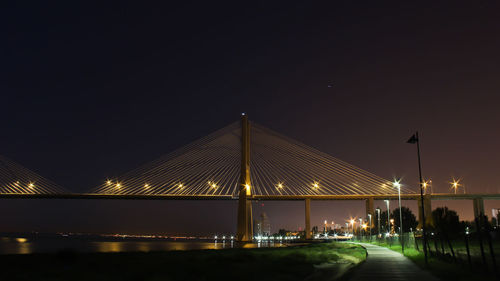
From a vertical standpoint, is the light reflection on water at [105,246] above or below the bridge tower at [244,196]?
below

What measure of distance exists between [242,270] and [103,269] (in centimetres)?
562

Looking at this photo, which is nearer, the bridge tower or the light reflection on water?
the light reflection on water

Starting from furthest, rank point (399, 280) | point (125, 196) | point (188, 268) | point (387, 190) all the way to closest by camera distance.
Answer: point (387, 190) < point (125, 196) < point (188, 268) < point (399, 280)

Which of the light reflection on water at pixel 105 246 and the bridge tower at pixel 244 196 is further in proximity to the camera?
the bridge tower at pixel 244 196

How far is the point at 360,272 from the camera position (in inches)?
774

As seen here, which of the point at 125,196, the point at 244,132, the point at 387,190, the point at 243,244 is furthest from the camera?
the point at 387,190

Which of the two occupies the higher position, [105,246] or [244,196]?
[244,196]

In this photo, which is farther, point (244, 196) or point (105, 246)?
point (105, 246)

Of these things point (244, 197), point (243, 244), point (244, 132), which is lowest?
point (243, 244)

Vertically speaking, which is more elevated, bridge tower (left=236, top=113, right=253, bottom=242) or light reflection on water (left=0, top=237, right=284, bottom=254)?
bridge tower (left=236, top=113, right=253, bottom=242)

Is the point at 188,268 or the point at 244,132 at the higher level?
the point at 244,132

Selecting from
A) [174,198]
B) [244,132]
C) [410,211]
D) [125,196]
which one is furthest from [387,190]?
[410,211]

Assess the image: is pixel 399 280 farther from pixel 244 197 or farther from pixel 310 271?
pixel 244 197

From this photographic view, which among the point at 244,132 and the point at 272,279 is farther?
the point at 244,132
